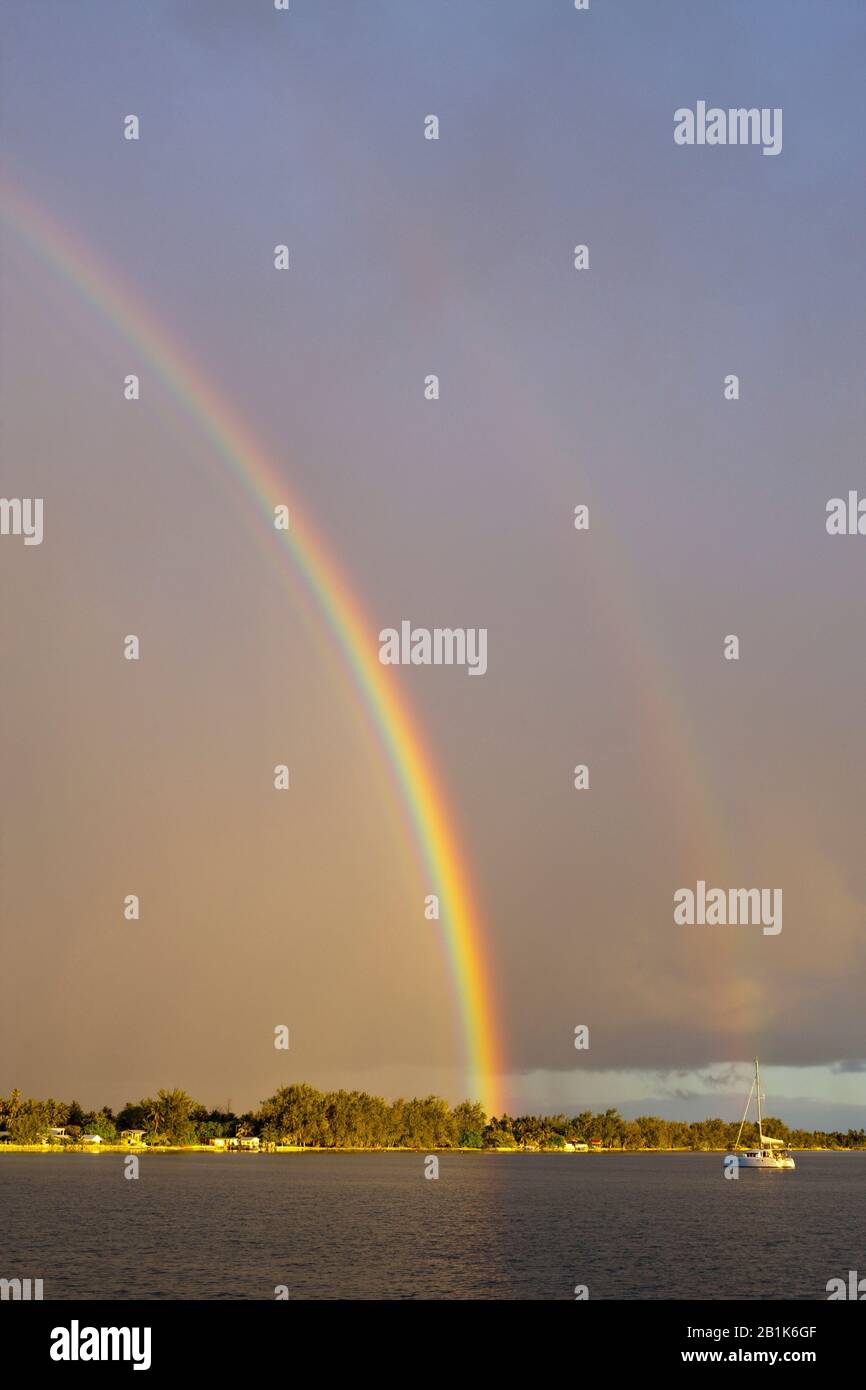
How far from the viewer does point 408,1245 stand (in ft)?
345

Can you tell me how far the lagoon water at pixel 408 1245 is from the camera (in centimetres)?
8025

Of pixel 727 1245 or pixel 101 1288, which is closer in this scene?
pixel 101 1288

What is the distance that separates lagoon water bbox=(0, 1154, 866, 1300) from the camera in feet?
263

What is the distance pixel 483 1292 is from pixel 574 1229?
53.3 m
